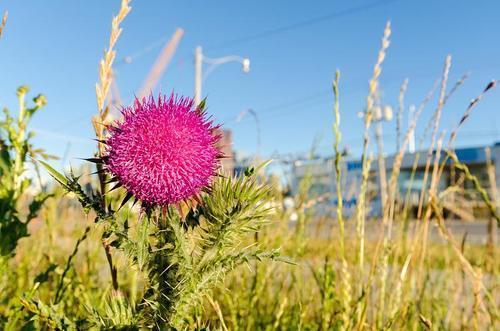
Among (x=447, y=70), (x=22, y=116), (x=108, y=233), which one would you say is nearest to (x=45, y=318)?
(x=108, y=233)

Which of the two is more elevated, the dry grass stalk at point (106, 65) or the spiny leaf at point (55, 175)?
the dry grass stalk at point (106, 65)

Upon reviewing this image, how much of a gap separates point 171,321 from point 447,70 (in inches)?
54.2

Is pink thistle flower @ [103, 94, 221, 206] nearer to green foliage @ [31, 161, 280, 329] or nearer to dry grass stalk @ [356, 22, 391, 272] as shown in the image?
green foliage @ [31, 161, 280, 329]

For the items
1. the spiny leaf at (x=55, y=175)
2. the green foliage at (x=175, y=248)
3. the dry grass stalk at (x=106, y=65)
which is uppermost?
the dry grass stalk at (x=106, y=65)

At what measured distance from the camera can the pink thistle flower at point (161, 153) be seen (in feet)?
2.69

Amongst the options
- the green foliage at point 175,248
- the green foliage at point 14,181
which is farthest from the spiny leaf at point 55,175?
the green foliage at point 14,181

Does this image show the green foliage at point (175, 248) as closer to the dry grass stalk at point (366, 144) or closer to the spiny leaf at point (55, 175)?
the spiny leaf at point (55, 175)

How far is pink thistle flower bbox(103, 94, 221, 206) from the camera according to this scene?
819mm

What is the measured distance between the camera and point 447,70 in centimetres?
162

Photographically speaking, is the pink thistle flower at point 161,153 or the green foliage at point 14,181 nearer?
the pink thistle flower at point 161,153

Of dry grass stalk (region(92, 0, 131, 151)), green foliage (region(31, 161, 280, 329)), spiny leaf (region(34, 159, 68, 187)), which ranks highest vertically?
dry grass stalk (region(92, 0, 131, 151))

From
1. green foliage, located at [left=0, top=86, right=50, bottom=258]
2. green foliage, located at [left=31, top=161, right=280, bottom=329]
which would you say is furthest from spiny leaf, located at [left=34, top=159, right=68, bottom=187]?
green foliage, located at [left=0, top=86, right=50, bottom=258]

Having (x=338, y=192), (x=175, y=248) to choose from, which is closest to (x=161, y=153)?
(x=175, y=248)

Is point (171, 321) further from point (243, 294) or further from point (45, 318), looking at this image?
point (243, 294)
